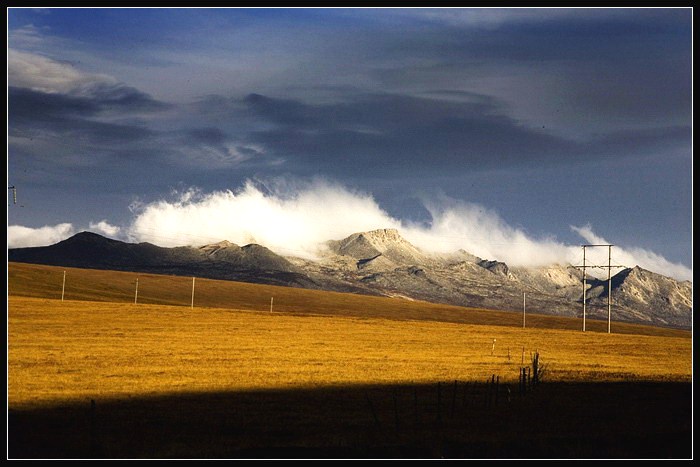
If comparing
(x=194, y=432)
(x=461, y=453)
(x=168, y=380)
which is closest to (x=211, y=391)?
(x=168, y=380)

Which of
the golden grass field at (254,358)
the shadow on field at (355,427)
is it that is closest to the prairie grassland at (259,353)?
the golden grass field at (254,358)

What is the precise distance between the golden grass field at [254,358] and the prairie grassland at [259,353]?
0.38ft

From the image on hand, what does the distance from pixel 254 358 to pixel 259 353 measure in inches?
187

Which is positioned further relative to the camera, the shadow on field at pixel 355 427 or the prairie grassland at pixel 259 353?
the prairie grassland at pixel 259 353

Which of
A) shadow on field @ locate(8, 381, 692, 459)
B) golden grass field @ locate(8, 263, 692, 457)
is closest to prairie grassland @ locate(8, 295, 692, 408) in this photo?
golden grass field @ locate(8, 263, 692, 457)

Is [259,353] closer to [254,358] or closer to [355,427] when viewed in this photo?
[254,358]

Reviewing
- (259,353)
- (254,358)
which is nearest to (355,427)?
(254,358)

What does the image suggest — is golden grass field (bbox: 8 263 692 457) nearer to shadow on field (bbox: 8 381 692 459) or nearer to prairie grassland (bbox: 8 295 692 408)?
prairie grassland (bbox: 8 295 692 408)

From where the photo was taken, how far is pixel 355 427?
32.8 meters

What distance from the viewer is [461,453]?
2658 centimetres

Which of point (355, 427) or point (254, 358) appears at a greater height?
point (254, 358)

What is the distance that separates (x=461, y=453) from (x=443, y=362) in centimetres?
4444

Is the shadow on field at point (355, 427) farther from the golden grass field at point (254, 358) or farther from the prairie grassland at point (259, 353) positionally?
the prairie grassland at point (259, 353)

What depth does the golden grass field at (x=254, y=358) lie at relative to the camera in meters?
40.7
